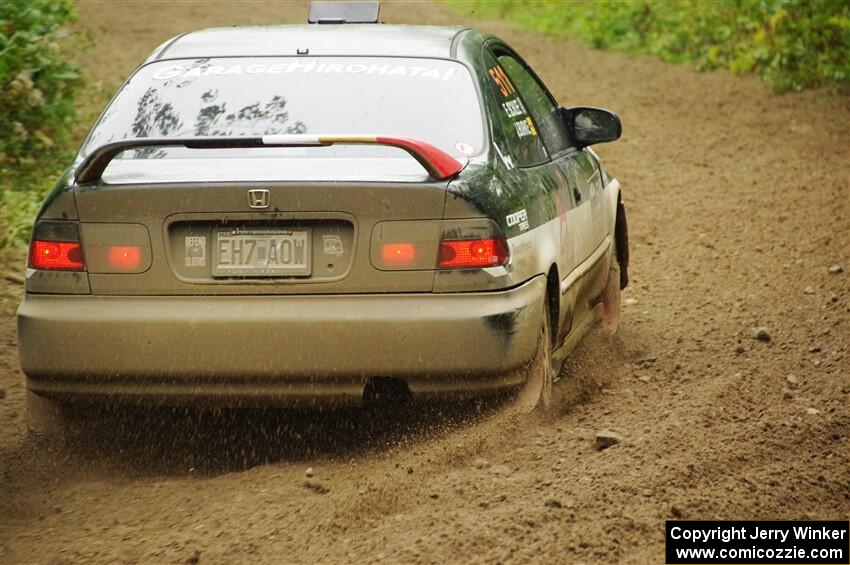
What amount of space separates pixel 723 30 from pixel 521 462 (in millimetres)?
13687

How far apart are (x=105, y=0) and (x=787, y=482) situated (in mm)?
18994

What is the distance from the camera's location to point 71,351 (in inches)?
185

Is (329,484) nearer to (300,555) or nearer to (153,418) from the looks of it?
(300,555)

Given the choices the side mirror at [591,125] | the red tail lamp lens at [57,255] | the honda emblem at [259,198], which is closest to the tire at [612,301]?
the side mirror at [591,125]

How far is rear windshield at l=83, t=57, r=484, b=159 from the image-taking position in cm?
504

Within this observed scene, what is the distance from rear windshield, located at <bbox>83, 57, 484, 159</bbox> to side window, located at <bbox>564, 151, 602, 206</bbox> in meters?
0.82

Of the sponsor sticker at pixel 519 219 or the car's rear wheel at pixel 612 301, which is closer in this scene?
the sponsor sticker at pixel 519 219

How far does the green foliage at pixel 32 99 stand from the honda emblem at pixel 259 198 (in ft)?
15.9

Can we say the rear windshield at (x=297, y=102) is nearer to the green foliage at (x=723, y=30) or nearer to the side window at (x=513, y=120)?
the side window at (x=513, y=120)

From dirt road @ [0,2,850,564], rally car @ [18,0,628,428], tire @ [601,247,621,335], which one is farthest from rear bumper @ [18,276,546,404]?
tire @ [601,247,621,335]

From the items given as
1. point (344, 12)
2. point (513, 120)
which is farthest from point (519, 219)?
point (344, 12)

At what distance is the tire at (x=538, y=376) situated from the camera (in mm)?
4910

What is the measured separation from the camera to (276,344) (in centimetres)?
459

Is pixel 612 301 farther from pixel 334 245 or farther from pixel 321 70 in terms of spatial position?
pixel 334 245
